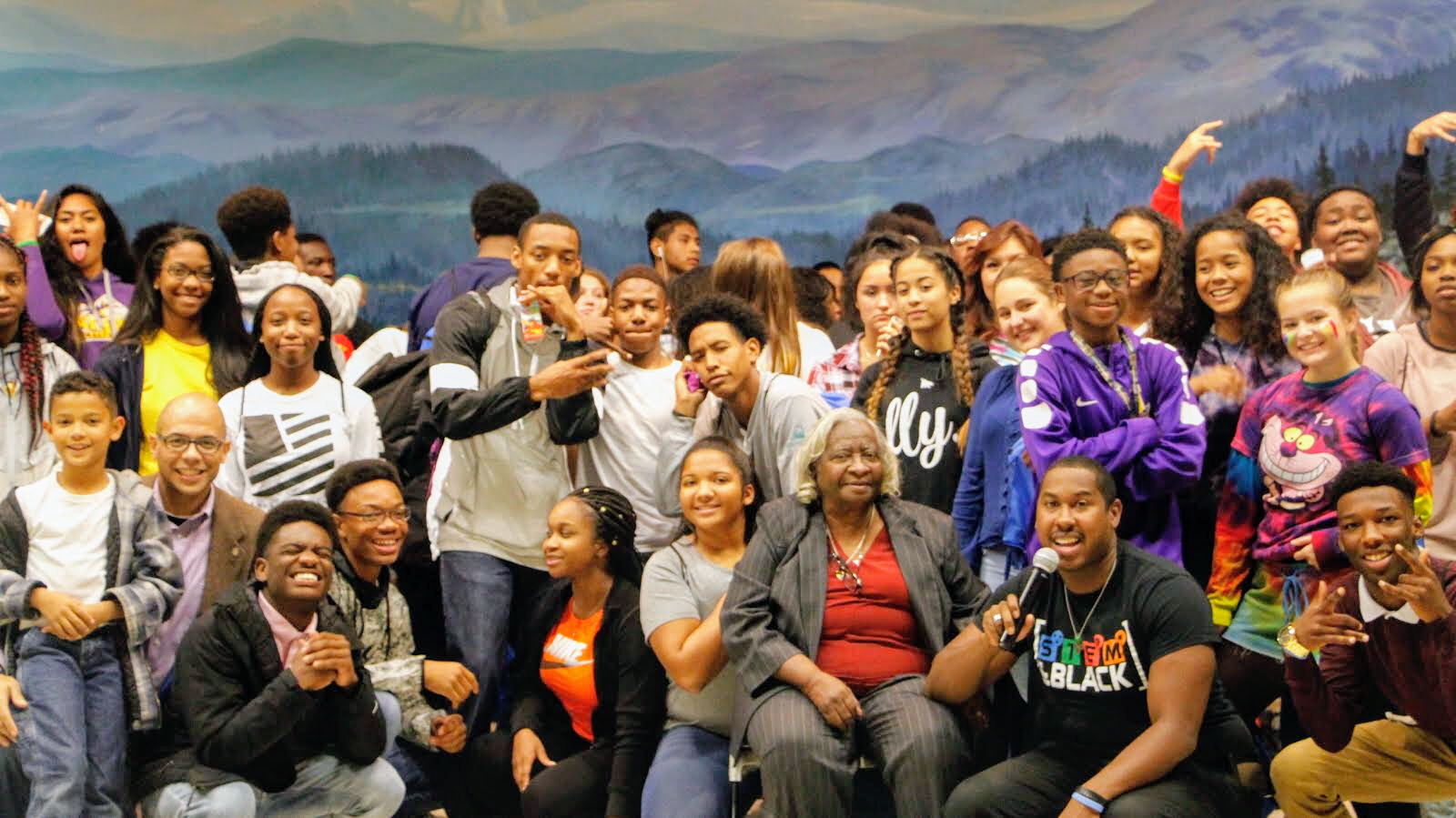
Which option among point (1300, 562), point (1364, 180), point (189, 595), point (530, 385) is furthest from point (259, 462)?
point (1364, 180)

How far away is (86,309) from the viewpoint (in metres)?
5.20

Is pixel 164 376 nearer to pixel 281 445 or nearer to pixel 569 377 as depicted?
Result: pixel 281 445

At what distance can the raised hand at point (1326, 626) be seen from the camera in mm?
3734

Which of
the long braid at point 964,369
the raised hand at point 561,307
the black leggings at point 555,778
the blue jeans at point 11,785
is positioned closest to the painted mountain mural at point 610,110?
the raised hand at point 561,307

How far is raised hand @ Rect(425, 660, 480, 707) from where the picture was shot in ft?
14.5

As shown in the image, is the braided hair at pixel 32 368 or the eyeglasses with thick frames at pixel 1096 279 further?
the braided hair at pixel 32 368

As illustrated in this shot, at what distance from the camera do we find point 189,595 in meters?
4.34

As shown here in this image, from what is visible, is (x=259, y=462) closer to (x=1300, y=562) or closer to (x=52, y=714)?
(x=52, y=714)

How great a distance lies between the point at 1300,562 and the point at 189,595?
9.45 ft

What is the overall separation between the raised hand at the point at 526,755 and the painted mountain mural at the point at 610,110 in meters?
5.11

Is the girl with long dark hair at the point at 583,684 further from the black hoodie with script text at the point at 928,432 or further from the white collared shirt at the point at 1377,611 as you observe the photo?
the white collared shirt at the point at 1377,611

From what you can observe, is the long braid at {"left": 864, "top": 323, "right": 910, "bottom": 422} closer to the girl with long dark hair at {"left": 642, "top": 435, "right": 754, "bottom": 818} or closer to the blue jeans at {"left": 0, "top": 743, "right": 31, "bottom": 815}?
the girl with long dark hair at {"left": 642, "top": 435, "right": 754, "bottom": 818}

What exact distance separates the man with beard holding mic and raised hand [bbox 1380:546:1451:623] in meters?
0.42

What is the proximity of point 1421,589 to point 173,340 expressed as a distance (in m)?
3.54
